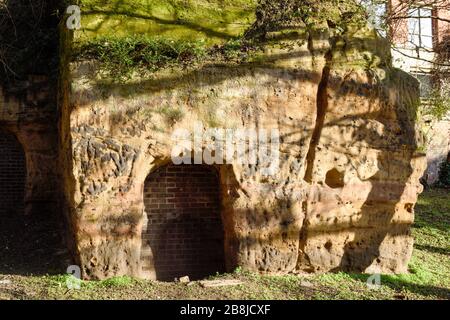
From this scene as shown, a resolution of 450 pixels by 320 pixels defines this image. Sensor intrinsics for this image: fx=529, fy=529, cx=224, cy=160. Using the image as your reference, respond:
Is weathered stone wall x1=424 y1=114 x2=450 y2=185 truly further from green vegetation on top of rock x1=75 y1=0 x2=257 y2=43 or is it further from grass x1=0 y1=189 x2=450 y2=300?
green vegetation on top of rock x1=75 y1=0 x2=257 y2=43

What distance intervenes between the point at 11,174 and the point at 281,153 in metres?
5.96

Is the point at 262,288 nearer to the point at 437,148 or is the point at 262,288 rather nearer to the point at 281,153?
the point at 281,153

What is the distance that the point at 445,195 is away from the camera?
16.2 m

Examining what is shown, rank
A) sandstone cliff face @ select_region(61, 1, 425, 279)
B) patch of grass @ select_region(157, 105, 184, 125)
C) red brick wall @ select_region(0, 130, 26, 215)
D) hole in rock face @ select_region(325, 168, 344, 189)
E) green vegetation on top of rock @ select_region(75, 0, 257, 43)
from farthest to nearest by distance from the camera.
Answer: red brick wall @ select_region(0, 130, 26, 215)
hole in rock face @ select_region(325, 168, 344, 189)
green vegetation on top of rock @ select_region(75, 0, 257, 43)
patch of grass @ select_region(157, 105, 184, 125)
sandstone cliff face @ select_region(61, 1, 425, 279)

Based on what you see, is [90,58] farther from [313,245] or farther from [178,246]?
[313,245]

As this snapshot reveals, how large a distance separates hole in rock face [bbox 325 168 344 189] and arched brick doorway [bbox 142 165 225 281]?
179 centimetres

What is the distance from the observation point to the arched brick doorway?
332 inches

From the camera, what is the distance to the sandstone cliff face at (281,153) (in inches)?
292

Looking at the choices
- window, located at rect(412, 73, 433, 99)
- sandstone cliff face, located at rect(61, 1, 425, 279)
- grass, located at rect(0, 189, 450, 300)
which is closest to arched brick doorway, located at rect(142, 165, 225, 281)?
sandstone cliff face, located at rect(61, 1, 425, 279)

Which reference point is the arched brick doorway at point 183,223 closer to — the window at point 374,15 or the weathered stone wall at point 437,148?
the window at point 374,15

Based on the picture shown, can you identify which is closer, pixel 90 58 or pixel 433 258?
pixel 90 58

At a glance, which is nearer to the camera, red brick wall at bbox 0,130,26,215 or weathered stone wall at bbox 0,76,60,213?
weathered stone wall at bbox 0,76,60,213

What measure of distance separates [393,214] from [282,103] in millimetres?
2630
